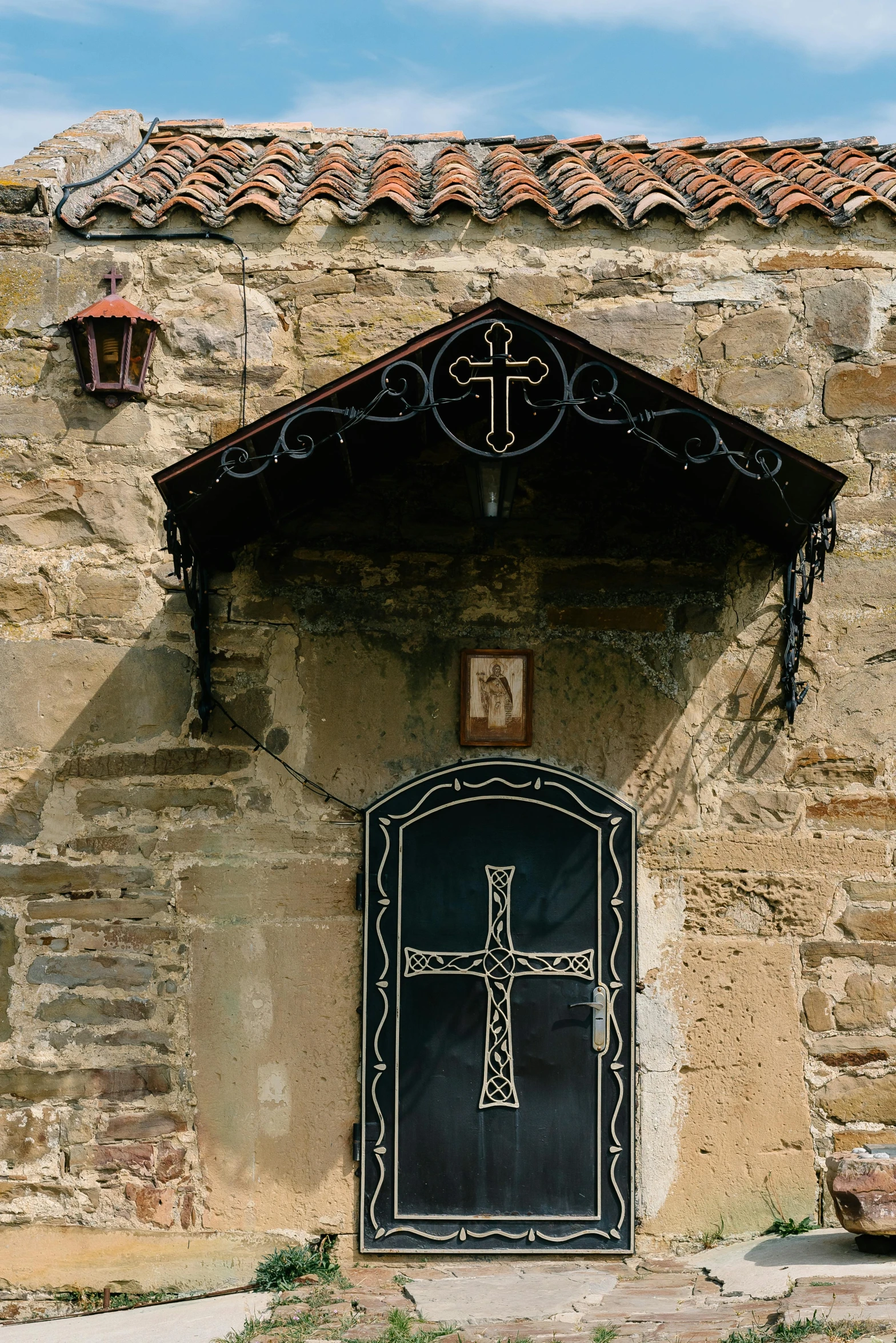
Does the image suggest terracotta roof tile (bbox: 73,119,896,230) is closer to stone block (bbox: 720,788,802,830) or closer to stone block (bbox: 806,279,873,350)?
stone block (bbox: 806,279,873,350)

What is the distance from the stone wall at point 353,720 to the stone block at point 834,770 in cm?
1

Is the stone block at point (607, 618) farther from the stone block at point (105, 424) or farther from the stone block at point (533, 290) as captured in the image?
the stone block at point (105, 424)

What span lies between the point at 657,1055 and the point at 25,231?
13.0ft

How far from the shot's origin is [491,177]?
597 centimetres

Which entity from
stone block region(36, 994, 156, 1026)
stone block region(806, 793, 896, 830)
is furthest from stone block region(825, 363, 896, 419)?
stone block region(36, 994, 156, 1026)

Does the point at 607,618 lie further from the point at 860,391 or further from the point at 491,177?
the point at 491,177

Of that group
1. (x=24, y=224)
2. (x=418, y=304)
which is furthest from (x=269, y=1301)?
(x=24, y=224)

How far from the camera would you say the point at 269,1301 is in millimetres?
4492

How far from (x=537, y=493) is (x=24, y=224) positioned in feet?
7.42

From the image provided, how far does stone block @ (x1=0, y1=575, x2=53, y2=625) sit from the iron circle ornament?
1.68 meters

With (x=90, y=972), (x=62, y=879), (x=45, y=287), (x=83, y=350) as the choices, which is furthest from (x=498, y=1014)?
(x=45, y=287)

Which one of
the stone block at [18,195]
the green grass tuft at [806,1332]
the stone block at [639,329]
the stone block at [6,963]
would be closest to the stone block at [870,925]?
the green grass tuft at [806,1332]

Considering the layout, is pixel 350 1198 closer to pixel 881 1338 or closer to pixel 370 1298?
pixel 370 1298

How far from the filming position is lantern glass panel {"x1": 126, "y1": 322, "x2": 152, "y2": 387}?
5.17 metres
